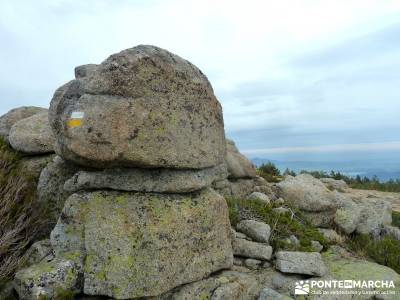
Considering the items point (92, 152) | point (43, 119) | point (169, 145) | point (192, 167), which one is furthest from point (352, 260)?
point (43, 119)

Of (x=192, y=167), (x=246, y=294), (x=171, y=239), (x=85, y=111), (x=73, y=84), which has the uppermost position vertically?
(x=73, y=84)

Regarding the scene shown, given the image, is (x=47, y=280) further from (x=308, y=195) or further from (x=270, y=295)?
(x=308, y=195)

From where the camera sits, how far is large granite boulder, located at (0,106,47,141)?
12.1 m

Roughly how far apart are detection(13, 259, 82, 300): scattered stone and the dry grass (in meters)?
0.60

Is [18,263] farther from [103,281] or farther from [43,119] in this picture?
[43,119]

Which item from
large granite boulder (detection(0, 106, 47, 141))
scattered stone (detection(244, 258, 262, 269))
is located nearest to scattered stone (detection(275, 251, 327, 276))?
scattered stone (detection(244, 258, 262, 269))

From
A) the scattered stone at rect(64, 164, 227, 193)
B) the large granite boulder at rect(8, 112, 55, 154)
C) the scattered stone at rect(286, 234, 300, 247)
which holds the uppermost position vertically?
the large granite boulder at rect(8, 112, 55, 154)

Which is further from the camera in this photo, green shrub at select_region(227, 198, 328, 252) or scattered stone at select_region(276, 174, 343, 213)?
scattered stone at select_region(276, 174, 343, 213)

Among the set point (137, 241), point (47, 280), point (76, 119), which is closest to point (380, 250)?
point (137, 241)

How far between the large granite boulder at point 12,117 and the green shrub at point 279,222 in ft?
23.1

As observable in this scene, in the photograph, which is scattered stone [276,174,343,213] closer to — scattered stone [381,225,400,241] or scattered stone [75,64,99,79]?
scattered stone [381,225,400,241]

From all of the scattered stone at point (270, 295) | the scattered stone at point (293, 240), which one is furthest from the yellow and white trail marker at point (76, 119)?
the scattered stone at point (293, 240)

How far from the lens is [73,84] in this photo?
25.8 ft

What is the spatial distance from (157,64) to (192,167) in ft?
7.09
